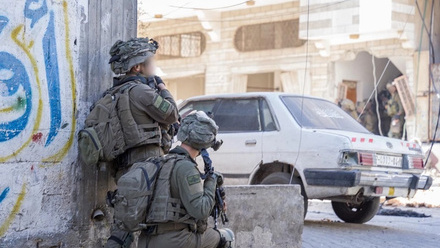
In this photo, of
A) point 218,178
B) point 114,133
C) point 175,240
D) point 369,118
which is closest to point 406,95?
point 369,118

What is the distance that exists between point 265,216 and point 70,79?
6.90ft

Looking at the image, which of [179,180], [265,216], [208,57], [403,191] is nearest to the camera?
[179,180]

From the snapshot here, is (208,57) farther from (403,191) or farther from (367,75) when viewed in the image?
(403,191)

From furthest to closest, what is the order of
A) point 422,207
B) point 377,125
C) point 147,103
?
point 377,125 → point 422,207 → point 147,103

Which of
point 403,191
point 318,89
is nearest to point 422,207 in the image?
point 403,191

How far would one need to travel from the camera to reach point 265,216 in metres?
6.91

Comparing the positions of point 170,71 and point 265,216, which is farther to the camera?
point 170,71

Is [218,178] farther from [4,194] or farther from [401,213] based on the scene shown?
[401,213]

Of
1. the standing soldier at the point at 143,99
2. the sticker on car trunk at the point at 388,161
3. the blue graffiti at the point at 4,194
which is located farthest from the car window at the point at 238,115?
the blue graffiti at the point at 4,194

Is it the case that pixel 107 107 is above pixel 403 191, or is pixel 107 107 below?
above

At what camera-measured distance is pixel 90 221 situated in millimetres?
6000

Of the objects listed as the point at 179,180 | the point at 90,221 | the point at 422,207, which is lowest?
the point at 422,207

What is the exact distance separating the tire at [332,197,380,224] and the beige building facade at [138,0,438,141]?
7.68 metres

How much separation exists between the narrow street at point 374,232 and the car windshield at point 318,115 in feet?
3.76
